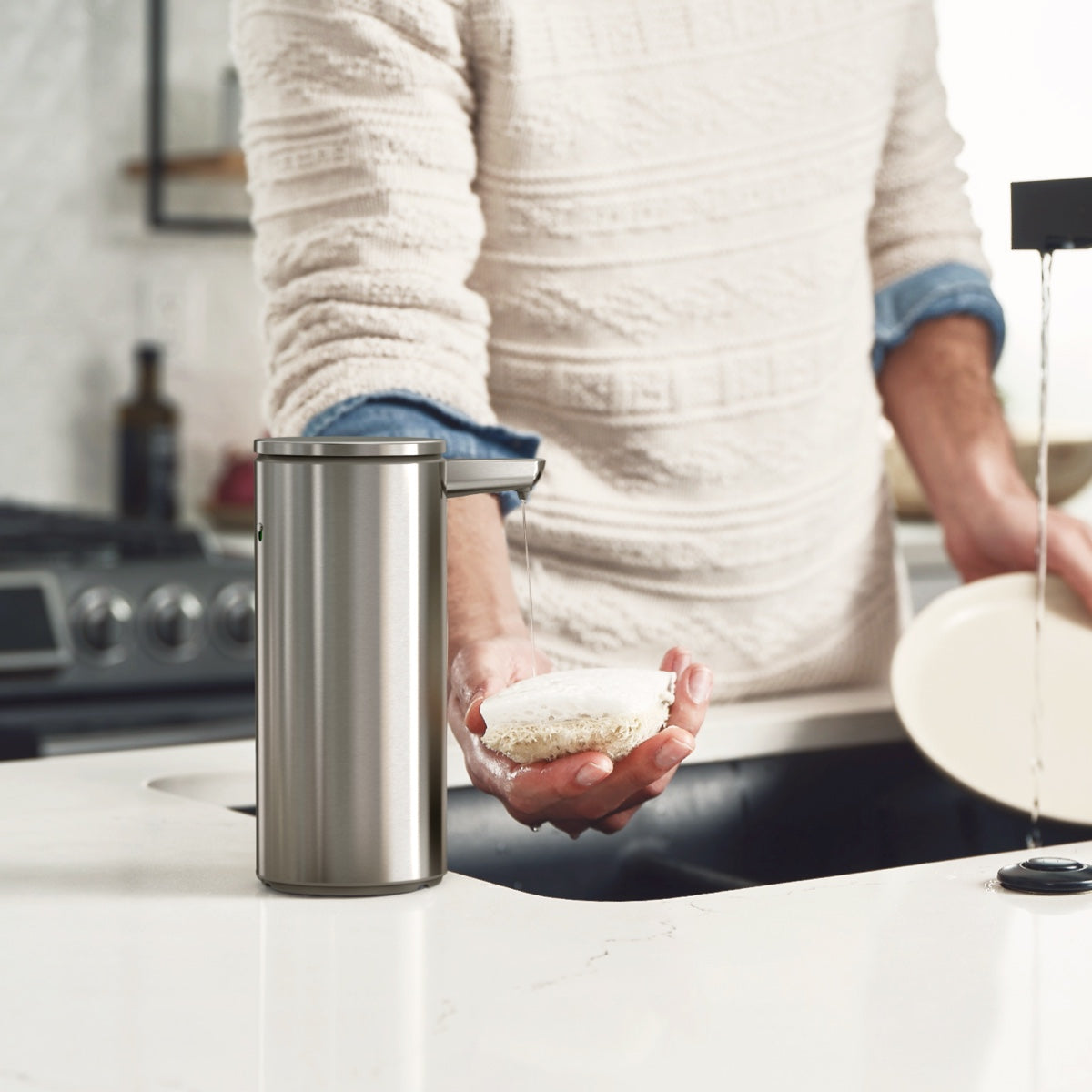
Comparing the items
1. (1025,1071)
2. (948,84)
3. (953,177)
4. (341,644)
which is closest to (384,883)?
(341,644)

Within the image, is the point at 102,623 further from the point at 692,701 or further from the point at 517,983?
the point at 517,983

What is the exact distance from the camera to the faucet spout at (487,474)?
2.31ft

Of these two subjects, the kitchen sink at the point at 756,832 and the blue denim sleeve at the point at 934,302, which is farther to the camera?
the blue denim sleeve at the point at 934,302

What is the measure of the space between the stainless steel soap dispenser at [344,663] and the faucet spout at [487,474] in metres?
0.03

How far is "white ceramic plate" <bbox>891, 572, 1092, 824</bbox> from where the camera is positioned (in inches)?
39.5

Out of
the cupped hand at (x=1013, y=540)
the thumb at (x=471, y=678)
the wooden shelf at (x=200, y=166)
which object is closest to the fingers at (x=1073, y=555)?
the cupped hand at (x=1013, y=540)

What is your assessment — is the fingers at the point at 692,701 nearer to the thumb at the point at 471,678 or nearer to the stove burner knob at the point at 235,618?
the thumb at the point at 471,678

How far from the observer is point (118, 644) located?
211 centimetres

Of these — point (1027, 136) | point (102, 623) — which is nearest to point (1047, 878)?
point (102, 623)

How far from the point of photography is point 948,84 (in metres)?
3.18

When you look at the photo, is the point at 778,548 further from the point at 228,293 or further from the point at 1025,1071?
the point at 228,293

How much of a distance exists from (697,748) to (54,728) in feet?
4.04

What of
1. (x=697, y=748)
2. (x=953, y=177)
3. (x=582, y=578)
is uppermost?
(x=953, y=177)

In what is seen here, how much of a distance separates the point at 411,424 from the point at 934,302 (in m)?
0.58
